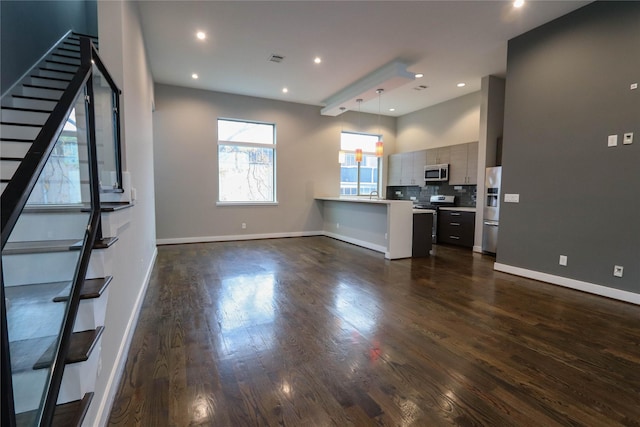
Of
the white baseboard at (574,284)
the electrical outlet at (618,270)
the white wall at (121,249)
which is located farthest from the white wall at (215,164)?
the electrical outlet at (618,270)

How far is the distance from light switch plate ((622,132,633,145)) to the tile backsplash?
3.22 metres

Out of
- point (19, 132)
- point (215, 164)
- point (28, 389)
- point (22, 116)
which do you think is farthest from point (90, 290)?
point (215, 164)

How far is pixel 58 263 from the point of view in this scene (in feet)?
4.49

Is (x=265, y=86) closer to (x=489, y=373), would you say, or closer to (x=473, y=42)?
(x=473, y=42)

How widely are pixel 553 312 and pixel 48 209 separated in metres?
3.94

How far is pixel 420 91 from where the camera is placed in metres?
6.44

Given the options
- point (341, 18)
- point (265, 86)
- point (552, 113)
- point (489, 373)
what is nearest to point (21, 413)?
point (489, 373)

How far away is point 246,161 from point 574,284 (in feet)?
20.2

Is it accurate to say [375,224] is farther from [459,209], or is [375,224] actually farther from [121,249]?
[121,249]

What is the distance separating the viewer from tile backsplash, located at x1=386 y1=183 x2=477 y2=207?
652 cm

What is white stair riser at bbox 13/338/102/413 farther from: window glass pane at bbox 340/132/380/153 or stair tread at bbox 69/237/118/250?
window glass pane at bbox 340/132/380/153

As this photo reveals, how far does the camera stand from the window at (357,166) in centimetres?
816

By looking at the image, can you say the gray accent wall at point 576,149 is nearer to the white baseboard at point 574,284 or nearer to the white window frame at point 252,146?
the white baseboard at point 574,284

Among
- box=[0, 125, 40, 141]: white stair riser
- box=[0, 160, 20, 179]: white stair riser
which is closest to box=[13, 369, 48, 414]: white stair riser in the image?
box=[0, 160, 20, 179]: white stair riser
